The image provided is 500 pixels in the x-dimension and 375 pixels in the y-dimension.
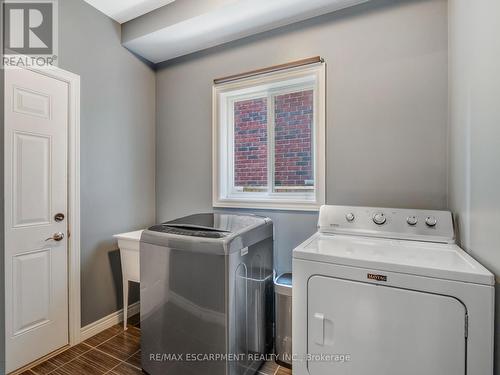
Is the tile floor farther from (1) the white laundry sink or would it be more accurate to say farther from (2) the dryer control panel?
(2) the dryer control panel

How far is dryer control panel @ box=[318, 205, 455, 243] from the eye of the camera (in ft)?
4.61

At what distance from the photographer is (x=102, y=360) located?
1758 mm

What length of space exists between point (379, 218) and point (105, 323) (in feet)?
7.51

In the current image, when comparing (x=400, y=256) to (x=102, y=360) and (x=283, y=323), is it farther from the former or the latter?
(x=102, y=360)

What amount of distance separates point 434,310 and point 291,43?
6.29 feet

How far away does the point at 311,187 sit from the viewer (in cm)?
204

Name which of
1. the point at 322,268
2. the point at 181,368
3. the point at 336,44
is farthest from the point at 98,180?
the point at 336,44

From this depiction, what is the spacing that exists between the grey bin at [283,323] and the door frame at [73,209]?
4.94 feet

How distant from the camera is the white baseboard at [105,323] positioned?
2.00 metres

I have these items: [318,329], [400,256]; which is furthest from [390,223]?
[318,329]

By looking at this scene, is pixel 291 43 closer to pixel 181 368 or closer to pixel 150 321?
pixel 150 321

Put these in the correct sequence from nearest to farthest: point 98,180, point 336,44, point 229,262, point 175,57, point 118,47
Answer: point 229,262
point 336,44
point 98,180
point 118,47
point 175,57

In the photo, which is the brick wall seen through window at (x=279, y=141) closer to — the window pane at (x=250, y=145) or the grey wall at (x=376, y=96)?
the window pane at (x=250, y=145)

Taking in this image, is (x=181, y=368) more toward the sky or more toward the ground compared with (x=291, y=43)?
more toward the ground
